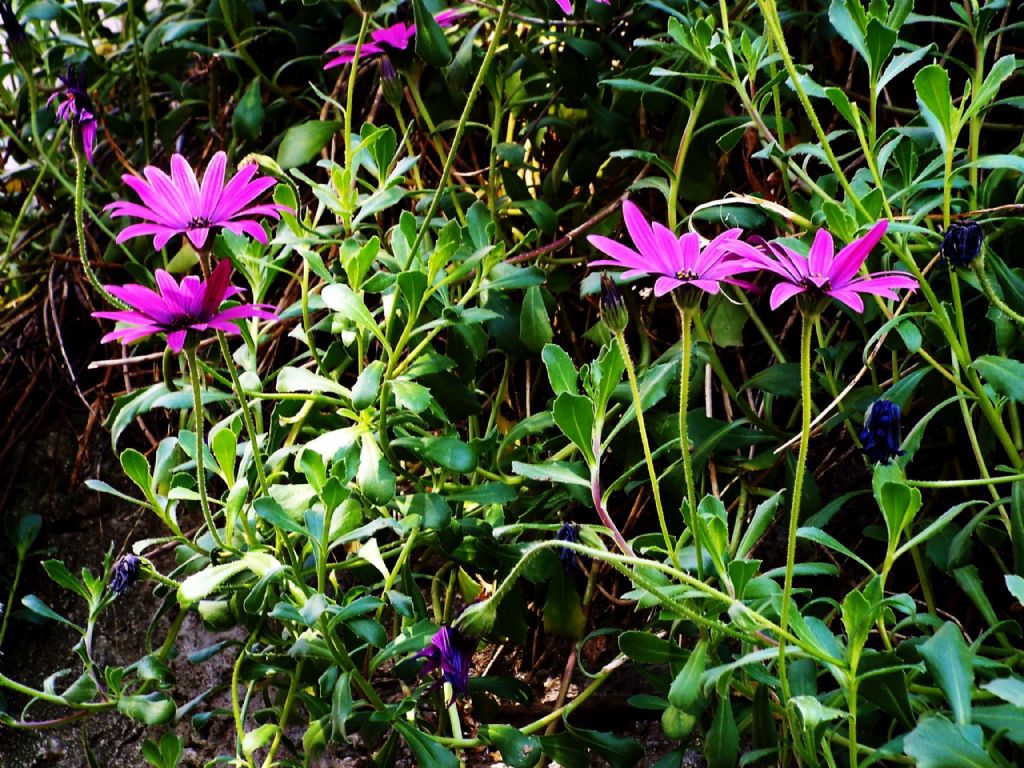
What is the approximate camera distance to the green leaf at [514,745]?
0.89 meters

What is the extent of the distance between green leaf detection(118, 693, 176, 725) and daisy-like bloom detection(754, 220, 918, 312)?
652 mm

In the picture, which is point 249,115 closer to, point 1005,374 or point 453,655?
point 453,655

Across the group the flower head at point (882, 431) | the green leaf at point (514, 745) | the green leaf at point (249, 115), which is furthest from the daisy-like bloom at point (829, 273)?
the green leaf at point (249, 115)

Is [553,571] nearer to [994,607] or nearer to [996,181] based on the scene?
[994,607]

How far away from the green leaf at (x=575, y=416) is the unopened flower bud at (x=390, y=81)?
17.4 inches

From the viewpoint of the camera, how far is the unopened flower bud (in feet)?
3.51

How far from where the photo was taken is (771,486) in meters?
1.06

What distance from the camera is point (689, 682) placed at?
2.46 feet

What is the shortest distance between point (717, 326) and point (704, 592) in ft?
1.28

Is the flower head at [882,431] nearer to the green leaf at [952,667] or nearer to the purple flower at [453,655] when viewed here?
the green leaf at [952,667]

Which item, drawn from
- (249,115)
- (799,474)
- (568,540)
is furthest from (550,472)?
(249,115)

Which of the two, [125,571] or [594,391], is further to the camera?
[125,571]

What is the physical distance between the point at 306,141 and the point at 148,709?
634mm

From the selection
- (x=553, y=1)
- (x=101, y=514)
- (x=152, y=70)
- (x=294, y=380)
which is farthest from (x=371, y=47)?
(x=101, y=514)
